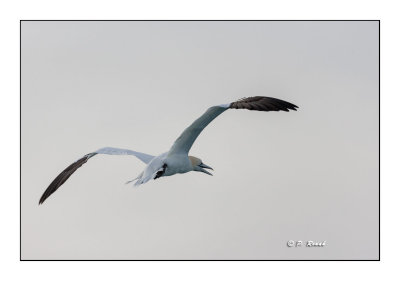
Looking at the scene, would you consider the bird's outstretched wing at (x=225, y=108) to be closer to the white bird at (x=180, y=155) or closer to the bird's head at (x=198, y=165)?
the white bird at (x=180, y=155)

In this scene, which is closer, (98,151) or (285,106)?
(285,106)

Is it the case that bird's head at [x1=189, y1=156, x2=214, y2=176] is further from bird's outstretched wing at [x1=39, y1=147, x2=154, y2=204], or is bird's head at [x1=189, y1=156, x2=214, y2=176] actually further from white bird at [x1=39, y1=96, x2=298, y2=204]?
bird's outstretched wing at [x1=39, y1=147, x2=154, y2=204]

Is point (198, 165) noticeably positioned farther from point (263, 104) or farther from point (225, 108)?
point (263, 104)

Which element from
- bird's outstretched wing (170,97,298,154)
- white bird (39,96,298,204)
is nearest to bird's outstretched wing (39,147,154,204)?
white bird (39,96,298,204)

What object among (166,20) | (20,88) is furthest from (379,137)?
(20,88)

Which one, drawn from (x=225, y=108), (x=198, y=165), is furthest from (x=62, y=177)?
(x=225, y=108)

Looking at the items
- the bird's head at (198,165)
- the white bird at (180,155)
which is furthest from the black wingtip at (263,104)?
the bird's head at (198,165)

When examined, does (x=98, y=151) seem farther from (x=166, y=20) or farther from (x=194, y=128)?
(x=166, y=20)

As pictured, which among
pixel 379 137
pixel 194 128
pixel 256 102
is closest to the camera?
pixel 256 102
